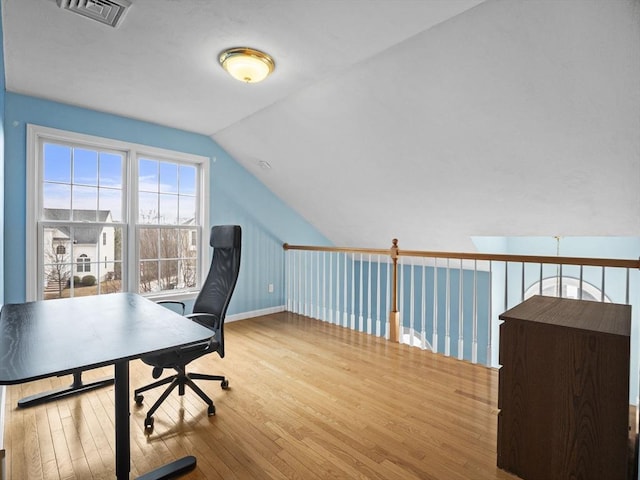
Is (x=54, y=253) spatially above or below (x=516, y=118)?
below

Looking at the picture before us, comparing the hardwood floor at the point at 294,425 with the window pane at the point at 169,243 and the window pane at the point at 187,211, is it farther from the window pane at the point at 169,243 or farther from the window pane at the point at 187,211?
the window pane at the point at 187,211

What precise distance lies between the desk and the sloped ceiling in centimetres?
181

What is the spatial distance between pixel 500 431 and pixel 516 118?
2.15m

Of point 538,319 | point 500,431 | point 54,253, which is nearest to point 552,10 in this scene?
point 538,319

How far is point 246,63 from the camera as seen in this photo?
8.11 ft

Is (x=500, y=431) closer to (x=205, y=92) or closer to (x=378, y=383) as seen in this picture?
(x=378, y=383)

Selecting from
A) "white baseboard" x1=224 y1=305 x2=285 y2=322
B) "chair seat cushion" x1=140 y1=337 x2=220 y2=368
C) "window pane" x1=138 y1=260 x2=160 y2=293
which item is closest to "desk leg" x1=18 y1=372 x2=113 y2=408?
"chair seat cushion" x1=140 y1=337 x2=220 y2=368

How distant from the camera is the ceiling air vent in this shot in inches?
76.6

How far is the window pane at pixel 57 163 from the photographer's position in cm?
333

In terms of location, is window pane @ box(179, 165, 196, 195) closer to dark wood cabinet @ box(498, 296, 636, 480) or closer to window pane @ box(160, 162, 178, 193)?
window pane @ box(160, 162, 178, 193)

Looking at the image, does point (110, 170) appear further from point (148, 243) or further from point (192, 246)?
point (192, 246)

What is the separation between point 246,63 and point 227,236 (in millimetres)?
1282

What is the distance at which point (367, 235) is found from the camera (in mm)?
5117

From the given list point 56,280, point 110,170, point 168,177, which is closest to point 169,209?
point 168,177
